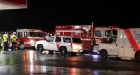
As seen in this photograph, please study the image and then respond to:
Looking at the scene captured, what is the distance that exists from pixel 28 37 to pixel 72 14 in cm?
2670

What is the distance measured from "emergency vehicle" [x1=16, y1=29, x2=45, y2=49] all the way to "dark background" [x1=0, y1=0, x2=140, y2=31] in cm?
2039

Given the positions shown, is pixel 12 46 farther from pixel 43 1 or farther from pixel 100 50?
pixel 43 1

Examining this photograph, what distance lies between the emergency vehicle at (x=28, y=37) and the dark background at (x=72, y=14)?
20391 millimetres

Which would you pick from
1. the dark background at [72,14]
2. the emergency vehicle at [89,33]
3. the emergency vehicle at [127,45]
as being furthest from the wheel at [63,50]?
the dark background at [72,14]

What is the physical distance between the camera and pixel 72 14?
6500 cm

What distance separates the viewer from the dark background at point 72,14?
60562 millimetres

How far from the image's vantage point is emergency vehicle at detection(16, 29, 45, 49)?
38781 mm

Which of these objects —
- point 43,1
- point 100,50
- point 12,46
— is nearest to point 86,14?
point 43,1

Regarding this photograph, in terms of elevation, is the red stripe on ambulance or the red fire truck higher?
the red fire truck

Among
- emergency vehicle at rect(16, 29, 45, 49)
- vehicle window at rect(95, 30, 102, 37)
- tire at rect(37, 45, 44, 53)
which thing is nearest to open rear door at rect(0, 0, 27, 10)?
tire at rect(37, 45, 44, 53)

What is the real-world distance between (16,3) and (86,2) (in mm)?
56582

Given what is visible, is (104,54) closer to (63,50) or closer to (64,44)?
(64,44)

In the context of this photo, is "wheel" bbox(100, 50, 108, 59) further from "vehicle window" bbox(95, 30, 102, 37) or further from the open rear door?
the open rear door

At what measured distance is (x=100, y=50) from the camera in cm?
2831
